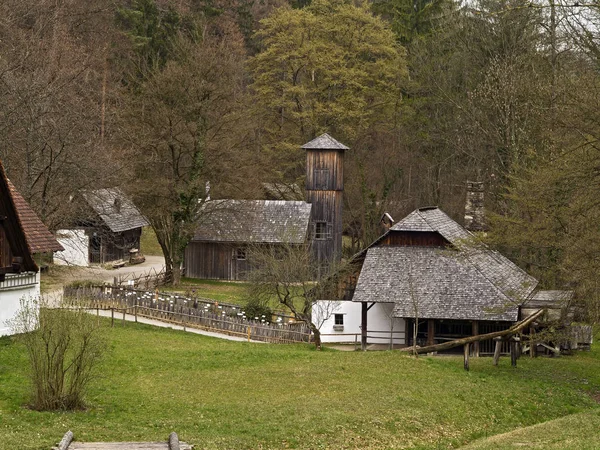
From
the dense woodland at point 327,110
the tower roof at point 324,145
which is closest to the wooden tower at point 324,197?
the tower roof at point 324,145

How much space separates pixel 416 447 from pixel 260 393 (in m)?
5.63

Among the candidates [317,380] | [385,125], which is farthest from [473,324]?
[385,125]

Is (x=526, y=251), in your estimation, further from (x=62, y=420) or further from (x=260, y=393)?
(x=62, y=420)

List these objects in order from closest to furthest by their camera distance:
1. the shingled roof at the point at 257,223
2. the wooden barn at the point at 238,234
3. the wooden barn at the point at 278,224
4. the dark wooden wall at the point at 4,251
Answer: the dark wooden wall at the point at 4,251, the shingled roof at the point at 257,223, the wooden barn at the point at 238,234, the wooden barn at the point at 278,224

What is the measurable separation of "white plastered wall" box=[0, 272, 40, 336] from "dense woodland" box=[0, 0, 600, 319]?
11.3 m

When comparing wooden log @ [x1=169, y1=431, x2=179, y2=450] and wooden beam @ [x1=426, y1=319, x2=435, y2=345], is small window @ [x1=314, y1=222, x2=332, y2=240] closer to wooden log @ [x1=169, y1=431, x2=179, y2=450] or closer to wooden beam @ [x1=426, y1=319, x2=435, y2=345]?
wooden beam @ [x1=426, y1=319, x2=435, y2=345]

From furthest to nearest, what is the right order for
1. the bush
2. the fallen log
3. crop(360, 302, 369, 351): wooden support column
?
crop(360, 302, 369, 351): wooden support column → the fallen log → the bush

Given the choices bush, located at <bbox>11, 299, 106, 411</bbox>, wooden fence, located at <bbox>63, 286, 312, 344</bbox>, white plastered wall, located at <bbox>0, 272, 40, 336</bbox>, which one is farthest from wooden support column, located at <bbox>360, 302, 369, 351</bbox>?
bush, located at <bbox>11, 299, 106, 411</bbox>

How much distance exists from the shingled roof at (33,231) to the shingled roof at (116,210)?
2093 centimetres

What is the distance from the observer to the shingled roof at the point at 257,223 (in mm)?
55094

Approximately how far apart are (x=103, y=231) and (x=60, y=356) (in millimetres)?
33000

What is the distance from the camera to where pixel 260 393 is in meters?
25.9

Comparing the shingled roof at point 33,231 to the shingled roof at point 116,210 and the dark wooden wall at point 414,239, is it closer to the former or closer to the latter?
the dark wooden wall at point 414,239

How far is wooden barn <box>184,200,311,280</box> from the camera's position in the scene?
55.3m
